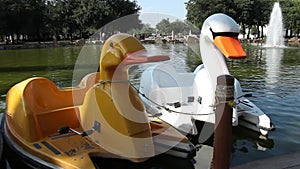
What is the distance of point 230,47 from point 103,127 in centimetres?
189

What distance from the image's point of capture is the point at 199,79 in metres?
5.68

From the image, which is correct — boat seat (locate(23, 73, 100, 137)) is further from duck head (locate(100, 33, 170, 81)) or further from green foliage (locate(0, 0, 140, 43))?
green foliage (locate(0, 0, 140, 43))

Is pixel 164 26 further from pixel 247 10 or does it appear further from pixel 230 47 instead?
pixel 247 10

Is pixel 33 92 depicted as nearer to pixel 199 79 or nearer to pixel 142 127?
pixel 142 127

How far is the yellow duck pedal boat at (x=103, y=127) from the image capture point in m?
3.76

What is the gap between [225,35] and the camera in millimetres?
4121

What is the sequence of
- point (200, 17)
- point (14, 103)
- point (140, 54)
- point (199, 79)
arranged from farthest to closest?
1. point (200, 17)
2. point (199, 79)
3. point (14, 103)
4. point (140, 54)

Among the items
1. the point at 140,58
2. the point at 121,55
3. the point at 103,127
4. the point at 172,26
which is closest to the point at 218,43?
the point at 172,26

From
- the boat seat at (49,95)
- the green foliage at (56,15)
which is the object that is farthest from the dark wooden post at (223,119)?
the green foliage at (56,15)

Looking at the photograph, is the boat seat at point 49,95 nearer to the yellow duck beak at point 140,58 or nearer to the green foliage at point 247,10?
the yellow duck beak at point 140,58

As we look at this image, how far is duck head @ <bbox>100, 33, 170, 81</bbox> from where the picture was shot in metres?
3.60

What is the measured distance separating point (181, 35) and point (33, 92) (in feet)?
8.50

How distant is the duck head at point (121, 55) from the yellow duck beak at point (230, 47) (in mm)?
738

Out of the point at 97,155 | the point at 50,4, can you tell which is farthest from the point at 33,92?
the point at 50,4
